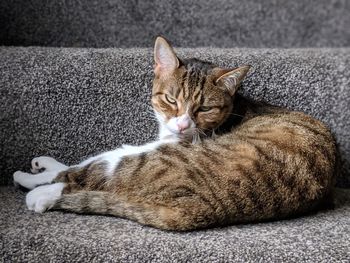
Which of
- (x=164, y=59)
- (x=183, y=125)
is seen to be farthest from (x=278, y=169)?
(x=164, y=59)

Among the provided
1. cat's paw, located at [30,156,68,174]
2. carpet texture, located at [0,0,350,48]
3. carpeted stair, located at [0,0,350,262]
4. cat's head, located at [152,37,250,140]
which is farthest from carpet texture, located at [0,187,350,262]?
carpet texture, located at [0,0,350,48]

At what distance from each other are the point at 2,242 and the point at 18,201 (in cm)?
29

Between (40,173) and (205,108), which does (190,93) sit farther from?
(40,173)

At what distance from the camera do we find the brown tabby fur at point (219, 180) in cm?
133

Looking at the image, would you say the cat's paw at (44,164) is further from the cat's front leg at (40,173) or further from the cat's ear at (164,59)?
the cat's ear at (164,59)

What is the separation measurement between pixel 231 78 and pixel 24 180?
0.68 metres

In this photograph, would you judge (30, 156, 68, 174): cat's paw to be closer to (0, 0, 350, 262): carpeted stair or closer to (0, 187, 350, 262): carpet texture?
(0, 0, 350, 262): carpeted stair

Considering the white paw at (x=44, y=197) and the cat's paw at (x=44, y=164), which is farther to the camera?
the cat's paw at (x=44, y=164)

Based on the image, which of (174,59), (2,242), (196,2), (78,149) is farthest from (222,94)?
(2,242)

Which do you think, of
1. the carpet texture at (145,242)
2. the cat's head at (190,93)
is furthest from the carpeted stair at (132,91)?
the cat's head at (190,93)

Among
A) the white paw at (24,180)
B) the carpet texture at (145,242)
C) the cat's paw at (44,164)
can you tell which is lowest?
the carpet texture at (145,242)

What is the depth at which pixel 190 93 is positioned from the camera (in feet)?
5.36

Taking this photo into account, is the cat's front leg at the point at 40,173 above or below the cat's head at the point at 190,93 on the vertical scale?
below

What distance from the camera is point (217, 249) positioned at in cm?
124
